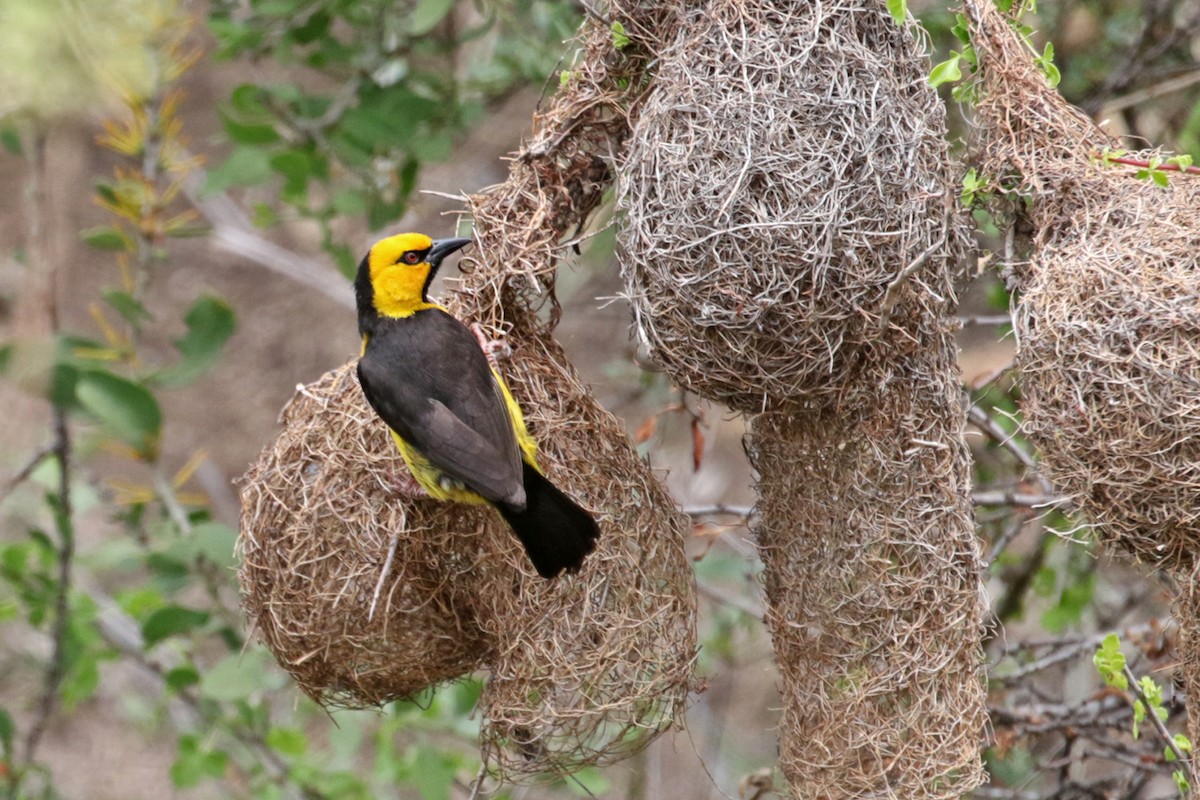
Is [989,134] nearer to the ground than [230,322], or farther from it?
farther from it

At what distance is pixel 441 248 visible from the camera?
9.58 ft

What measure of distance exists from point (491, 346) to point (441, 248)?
1.11 ft

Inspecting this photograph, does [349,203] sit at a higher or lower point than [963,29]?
lower

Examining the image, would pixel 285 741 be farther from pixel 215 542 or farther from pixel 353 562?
pixel 353 562

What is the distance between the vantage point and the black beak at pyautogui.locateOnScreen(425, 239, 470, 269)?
2.85 meters

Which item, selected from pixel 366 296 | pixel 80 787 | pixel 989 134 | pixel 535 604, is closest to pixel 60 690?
pixel 366 296

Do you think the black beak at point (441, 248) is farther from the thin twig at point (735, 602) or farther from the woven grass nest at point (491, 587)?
the thin twig at point (735, 602)

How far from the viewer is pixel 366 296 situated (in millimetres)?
3043

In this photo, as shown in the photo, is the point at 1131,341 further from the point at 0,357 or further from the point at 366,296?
the point at 0,357

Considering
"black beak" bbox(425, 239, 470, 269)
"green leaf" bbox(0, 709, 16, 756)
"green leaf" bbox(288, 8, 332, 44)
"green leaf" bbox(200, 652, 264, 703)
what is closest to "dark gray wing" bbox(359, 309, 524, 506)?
"black beak" bbox(425, 239, 470, 269)

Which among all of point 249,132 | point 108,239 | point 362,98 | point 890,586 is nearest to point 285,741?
point 108,239

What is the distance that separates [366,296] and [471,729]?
65.4 inches

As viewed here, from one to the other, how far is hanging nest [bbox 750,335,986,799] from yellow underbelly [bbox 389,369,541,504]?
501 mm

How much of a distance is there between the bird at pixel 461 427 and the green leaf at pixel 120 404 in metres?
0.76
